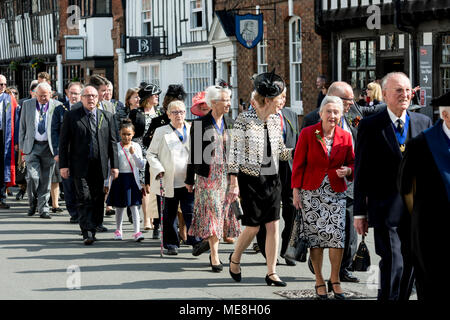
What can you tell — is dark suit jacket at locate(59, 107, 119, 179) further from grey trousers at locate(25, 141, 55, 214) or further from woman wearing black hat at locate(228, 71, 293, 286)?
woman wearing black hat at locate(228, 71, 293, 286)

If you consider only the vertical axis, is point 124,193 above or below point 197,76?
below

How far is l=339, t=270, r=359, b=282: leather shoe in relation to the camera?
900 centimetres

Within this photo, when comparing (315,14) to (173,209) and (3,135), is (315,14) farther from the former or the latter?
(173,209)

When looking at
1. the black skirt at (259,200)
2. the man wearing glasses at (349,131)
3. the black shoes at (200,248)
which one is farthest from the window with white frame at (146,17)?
the black skirt at (259,200)

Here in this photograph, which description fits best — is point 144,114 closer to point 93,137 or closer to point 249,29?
point 93,137

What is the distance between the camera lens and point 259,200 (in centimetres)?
892

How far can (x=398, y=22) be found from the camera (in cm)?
1964

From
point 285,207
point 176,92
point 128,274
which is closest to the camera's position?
point 128,274

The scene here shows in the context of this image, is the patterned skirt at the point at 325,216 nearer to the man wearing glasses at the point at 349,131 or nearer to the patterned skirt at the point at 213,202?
the man wearing glasses at the point at 349,131

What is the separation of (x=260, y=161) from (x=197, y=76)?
22063 millimetres

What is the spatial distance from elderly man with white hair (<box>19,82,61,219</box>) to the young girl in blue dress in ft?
8.41

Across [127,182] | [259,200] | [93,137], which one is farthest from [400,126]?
[127,182]

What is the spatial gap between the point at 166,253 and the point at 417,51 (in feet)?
34.8
